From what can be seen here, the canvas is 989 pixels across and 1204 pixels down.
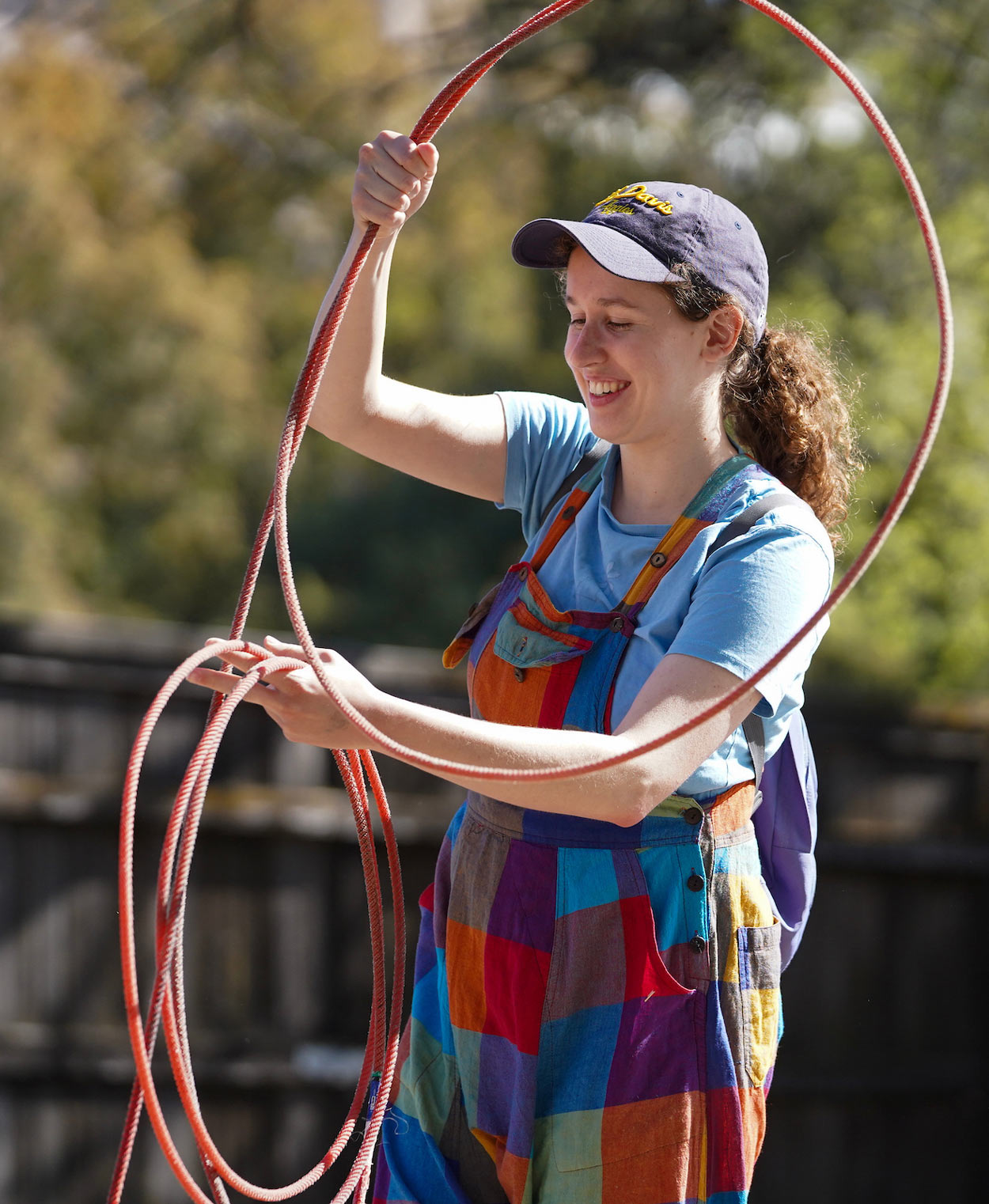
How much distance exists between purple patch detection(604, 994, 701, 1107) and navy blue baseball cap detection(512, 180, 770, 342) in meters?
0.77

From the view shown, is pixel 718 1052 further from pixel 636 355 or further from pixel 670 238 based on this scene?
pixel 670 238

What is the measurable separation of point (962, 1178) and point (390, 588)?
592 centimetres

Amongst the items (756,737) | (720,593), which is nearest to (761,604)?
(720,593)

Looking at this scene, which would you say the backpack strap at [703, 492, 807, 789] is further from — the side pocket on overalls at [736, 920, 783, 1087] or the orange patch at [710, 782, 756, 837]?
the side pocket on overalls at [736, 920, 783, 1087]

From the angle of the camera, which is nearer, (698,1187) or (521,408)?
(698,1187)

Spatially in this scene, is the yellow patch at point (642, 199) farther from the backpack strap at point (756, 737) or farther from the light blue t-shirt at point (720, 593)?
the backpack strap at point (756, 737)

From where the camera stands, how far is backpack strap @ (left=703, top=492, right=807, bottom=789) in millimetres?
1430

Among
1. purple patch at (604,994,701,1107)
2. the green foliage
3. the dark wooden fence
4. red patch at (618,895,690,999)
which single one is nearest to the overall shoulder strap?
red patch at (618,895,690,999)

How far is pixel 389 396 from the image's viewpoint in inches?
66.5

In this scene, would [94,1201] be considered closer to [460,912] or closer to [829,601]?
[460,912]

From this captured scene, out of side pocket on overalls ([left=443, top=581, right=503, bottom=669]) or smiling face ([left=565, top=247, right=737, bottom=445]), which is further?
side pocket on overalls ([left=443, top=581, right=503, bottom=669])

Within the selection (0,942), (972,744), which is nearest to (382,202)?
(0,942)

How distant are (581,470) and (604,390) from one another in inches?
9.4

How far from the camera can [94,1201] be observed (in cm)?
395
